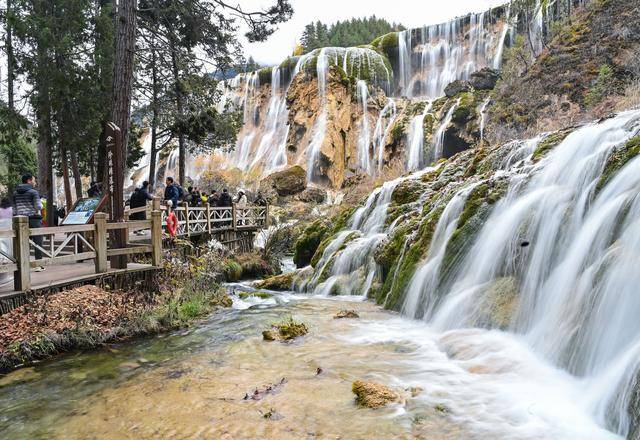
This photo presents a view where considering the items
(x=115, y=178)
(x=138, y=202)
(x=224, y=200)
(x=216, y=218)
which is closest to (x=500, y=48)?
(x=224, y=200)

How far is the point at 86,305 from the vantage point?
746cm

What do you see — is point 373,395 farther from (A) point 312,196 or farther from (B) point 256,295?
(A) point 312,196

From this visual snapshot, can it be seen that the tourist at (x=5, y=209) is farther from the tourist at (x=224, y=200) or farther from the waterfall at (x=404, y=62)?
the waterfall at (x=404, y=62)

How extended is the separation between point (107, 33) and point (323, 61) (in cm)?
2590

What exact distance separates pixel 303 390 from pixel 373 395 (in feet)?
2.71

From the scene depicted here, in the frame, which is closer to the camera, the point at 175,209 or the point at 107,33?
the point at 175,209

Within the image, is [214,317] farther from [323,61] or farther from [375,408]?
[323,61]

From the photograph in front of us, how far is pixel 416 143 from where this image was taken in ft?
98.0

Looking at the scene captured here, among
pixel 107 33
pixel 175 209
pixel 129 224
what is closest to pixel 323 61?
pixel 107 33

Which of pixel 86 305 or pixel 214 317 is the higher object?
pixel 86 305

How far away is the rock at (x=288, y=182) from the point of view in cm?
3183

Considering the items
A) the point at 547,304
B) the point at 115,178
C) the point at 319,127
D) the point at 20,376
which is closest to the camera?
the point at 547,304

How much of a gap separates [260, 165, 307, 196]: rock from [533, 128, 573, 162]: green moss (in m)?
23.2

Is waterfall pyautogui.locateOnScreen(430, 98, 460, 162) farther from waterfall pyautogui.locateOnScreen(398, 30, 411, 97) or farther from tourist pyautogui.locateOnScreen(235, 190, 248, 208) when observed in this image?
waterfall pyautogui.locateOnScreen(398, 30, 411, 97)
